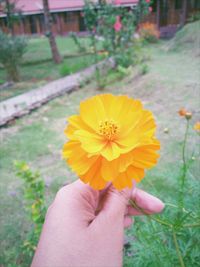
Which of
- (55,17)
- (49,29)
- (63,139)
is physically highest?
(49,29)

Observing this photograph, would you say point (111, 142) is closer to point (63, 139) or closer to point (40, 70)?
point (63, 139)

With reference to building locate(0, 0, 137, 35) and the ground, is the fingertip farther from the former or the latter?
building locate(0, 0, 137, 35)

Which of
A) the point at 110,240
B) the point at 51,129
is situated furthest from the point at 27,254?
the point at 51,129

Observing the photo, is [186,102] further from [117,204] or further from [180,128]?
[117,204]

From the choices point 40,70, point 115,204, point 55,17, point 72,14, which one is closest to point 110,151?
point 115,204

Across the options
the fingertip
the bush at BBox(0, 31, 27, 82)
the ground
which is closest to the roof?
the bush at BBox(0, 31, 27, 82)

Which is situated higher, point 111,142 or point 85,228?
point 111,142

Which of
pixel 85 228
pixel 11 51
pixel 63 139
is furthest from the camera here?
pixel 11 51

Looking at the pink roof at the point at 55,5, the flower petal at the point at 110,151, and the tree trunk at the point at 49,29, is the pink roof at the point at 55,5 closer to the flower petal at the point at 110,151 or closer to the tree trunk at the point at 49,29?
the tree trunk at the point at 49,29

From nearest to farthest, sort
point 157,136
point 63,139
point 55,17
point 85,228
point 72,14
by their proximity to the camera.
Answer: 1. point 85,228
2. point 157,136
3. point 63,139
4. point 72,14
5. point 55,17
